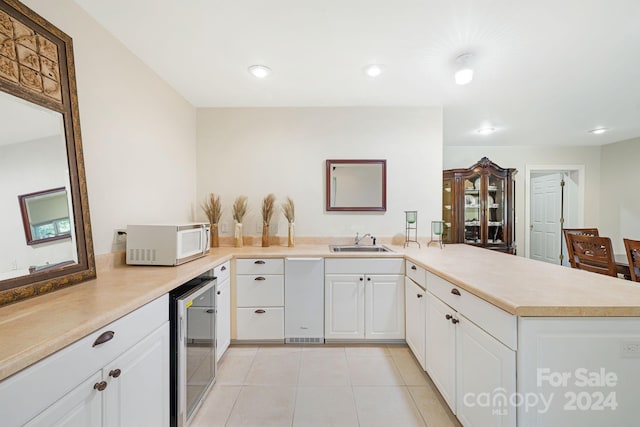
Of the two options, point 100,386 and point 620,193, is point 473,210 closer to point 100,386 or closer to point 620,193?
point 620,193

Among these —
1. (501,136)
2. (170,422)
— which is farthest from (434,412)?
(501,136)

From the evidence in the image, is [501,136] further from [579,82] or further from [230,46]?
[230,46]

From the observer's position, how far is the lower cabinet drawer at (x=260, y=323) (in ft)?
7.84

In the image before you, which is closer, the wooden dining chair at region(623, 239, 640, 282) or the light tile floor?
the light tile floor

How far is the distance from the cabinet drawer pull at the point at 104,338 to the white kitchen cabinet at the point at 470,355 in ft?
5.10

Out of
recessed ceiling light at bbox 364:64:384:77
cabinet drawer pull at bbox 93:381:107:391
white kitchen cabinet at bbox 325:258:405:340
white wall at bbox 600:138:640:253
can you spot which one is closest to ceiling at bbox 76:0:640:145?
recessed ceiling light at bbox 364:64:384:77

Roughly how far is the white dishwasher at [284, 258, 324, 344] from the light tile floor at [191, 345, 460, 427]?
0.12m

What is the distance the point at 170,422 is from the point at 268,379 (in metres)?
0.71

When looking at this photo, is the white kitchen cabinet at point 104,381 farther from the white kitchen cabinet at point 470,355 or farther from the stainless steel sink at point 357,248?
the stainless steel sink at point 357,248

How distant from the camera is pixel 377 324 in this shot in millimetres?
2395

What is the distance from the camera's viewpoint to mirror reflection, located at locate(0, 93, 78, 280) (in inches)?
43.0

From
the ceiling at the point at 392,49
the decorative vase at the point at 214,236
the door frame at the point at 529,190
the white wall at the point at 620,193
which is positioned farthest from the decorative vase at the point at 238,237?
the white wall at the point at 620,193

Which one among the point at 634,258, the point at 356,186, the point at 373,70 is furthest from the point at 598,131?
the point at 373,70

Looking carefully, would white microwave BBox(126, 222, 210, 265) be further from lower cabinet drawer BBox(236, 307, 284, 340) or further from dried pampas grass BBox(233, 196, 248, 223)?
dried pampas grass BBox(233, 196, 248, 223)
